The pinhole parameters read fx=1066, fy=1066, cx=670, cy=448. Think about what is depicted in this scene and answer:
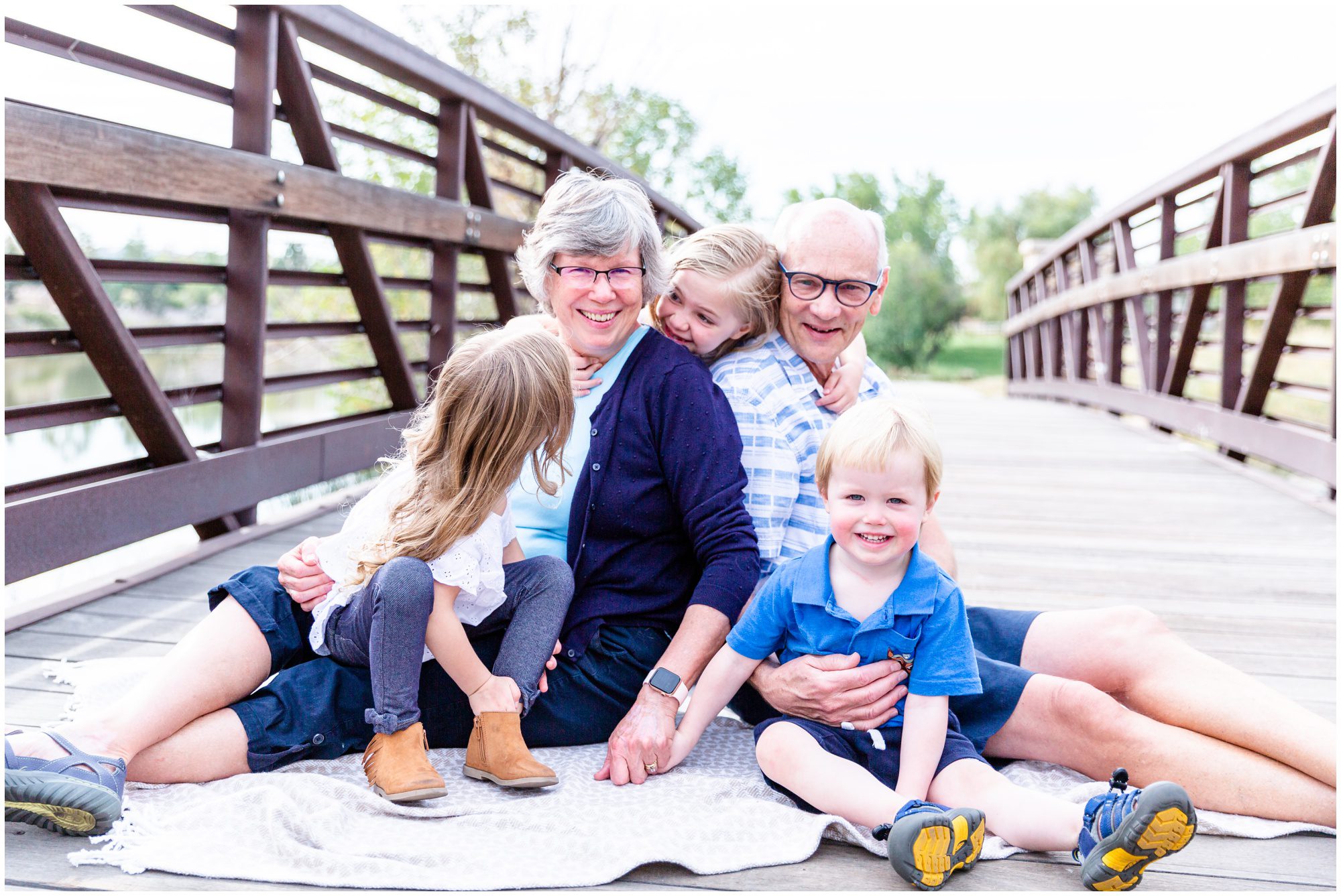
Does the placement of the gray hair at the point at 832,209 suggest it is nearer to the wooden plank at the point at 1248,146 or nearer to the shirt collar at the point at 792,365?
the shirt collar at the point at 792,365

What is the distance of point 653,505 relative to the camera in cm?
179

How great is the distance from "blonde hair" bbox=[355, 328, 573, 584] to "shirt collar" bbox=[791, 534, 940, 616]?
436 mm

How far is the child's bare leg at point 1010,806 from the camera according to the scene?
53.5 inches

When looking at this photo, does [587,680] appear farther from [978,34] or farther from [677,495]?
[978,34]

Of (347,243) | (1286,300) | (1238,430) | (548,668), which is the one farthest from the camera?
(1238,430)

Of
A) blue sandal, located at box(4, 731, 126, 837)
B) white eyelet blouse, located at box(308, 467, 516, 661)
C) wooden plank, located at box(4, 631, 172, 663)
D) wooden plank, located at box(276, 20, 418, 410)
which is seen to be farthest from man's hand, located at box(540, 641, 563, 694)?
wooden plank, located at box(276, 20, 418, 410)

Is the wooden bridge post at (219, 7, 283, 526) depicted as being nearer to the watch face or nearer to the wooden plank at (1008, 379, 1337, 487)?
the watch face

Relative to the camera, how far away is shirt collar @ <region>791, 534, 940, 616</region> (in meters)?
1.54

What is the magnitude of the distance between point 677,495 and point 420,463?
421 millimetres

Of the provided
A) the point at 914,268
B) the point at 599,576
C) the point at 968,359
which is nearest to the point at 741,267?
the point at 599,576

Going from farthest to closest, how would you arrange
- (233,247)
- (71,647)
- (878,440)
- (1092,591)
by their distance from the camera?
(233,247), (1092,591), (71,647), (878,440)

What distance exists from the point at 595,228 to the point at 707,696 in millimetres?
772

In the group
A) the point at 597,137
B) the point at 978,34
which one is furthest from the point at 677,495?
the point at 597,137

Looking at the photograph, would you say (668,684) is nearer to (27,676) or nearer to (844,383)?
(844,383)
